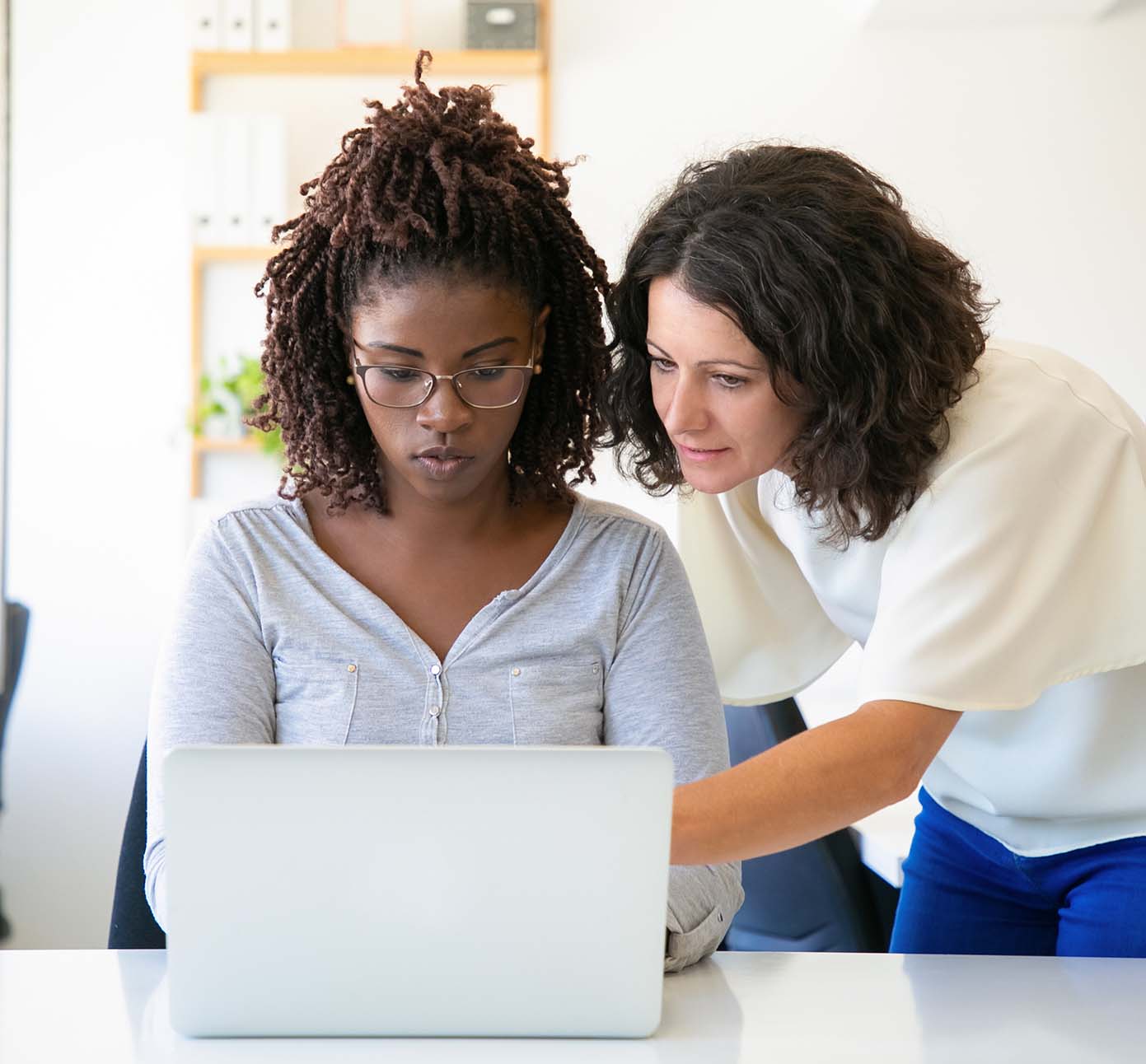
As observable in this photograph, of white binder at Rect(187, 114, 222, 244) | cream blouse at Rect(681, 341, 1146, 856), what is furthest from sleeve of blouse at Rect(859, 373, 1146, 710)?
white binder at Rect(187, 114, 222, 244)

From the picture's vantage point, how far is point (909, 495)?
3.89 ft

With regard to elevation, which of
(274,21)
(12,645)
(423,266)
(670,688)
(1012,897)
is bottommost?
(12,645)

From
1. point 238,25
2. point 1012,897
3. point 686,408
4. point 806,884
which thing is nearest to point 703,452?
point 686,408

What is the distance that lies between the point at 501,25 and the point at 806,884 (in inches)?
89.0

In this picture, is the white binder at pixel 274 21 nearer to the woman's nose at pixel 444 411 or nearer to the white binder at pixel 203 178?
the white binder at pixel 203 178

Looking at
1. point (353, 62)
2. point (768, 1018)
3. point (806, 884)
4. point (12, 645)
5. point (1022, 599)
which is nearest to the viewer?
point (768, 1018)

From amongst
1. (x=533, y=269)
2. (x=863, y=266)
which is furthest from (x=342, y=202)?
(x=863, y=266)

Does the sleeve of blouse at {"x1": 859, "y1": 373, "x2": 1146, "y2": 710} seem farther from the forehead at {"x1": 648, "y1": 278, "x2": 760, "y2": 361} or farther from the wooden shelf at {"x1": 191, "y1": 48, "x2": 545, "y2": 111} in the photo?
the wooden shelf at {"x1": 191, "y1": 48, "x2": 545, "y2": 111}

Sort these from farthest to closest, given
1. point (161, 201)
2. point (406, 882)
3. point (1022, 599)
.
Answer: point (161, 201), point (1022, 599), point (406, 882)

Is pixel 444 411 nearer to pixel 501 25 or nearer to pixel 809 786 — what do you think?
pixel 809 786

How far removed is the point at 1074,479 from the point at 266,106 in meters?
2.66

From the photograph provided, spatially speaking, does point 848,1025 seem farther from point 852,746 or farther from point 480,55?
point 480,55

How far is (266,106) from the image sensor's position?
3297 mm

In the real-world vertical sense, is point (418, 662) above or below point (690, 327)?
below
